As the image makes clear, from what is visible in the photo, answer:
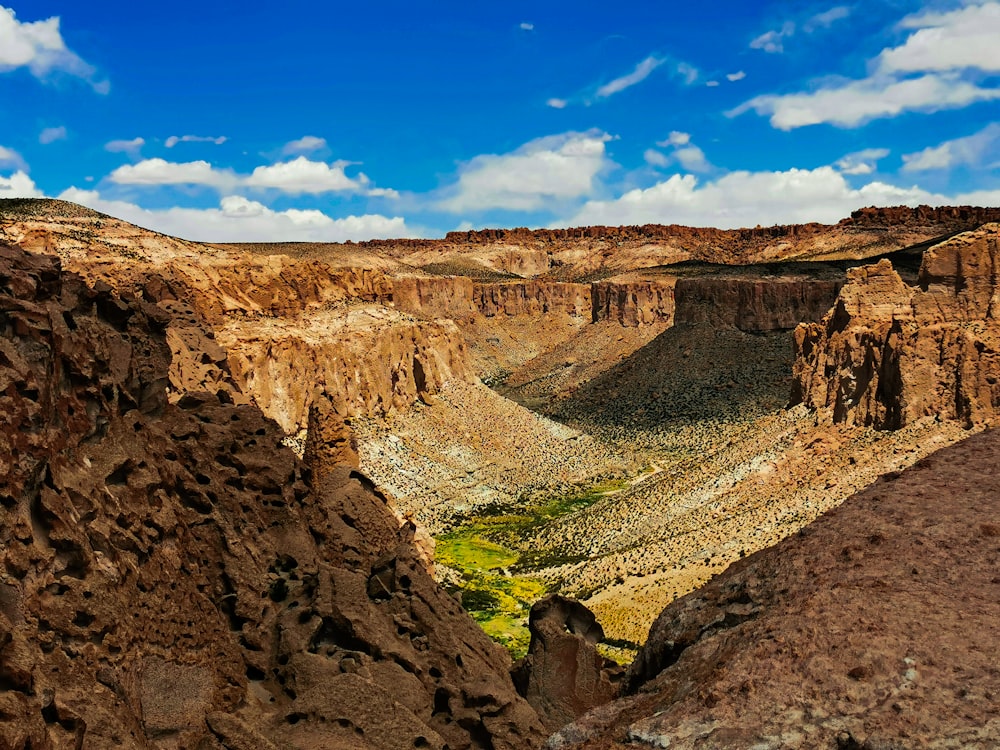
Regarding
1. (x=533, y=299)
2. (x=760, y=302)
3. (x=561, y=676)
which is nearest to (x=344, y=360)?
(x=561, y=676)

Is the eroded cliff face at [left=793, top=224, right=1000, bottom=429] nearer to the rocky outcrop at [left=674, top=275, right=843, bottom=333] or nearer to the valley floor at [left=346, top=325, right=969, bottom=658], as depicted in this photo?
the valley floor at [left=346, top=325, right=969, bottom=658]

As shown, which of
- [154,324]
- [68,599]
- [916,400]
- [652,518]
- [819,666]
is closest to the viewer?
[819,666]

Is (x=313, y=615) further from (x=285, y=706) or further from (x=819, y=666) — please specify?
(x=819, y=666)

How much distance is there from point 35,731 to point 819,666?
632cm

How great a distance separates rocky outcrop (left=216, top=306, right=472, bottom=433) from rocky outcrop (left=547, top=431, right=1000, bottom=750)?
3874 cm

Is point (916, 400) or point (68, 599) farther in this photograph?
point (916, 400)

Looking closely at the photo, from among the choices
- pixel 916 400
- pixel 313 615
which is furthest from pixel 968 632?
pixel 916 400

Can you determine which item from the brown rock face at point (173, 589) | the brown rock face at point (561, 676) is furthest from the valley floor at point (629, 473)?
the brown rock face at point (173, 589)

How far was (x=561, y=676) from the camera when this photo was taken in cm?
1566

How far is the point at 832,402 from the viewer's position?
133 feet

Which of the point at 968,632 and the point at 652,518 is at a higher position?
the point at 968,632

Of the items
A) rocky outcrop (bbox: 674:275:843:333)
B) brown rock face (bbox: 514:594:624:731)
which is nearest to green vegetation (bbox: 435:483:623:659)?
brown rock face (bbox: 514:594:624:731)

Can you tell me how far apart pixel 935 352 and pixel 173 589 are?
101ft

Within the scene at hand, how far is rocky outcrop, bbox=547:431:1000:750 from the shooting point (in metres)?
5.54
